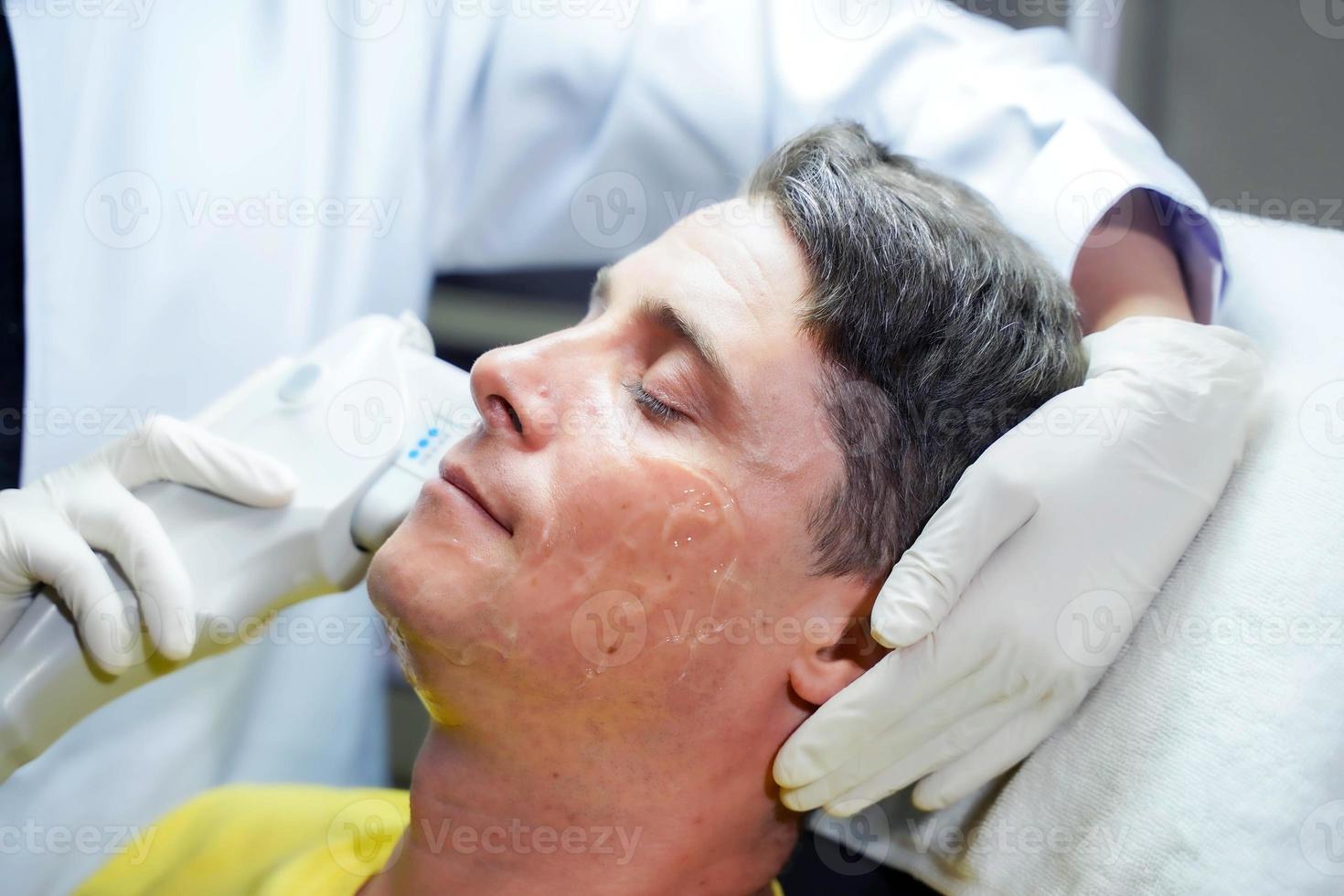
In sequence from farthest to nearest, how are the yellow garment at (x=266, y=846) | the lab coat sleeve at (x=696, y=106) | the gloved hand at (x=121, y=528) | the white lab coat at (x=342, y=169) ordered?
the lab coat sleeve at (x=696, y=106), the white lab coat at (x=342, y=169), the yellow garment at (x=266, y=846), the gloved hand at (x=121, y=528)

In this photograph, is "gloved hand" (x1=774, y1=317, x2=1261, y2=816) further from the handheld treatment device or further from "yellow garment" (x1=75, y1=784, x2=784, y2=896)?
the handheld treatment device

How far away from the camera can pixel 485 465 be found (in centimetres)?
102

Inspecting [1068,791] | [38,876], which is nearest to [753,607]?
[1068,791]

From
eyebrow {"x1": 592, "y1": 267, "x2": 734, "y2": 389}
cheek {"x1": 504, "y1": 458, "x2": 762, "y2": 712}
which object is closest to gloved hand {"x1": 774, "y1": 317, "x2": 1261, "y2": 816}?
cheek {"x1": 504, "y1": 458, "x2": 762, "y2": 712}

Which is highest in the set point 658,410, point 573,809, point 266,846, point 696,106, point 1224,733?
point 696,106

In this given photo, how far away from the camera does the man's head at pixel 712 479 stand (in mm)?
986

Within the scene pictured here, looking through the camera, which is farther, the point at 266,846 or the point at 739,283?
the point at 266,846

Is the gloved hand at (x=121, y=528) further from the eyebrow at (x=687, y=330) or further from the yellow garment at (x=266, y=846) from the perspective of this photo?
the eyebrow at (x=687, y=330)

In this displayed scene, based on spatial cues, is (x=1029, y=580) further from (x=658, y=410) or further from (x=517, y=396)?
(x=517, y=396)

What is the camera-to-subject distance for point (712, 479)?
3.30 ft

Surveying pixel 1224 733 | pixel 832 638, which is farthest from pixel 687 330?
pixel 1224 733

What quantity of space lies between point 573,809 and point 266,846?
0.48 m

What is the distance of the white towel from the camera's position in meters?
1.00

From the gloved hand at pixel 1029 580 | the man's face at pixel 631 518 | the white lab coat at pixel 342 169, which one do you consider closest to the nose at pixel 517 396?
the man's face at pixel 631 518
